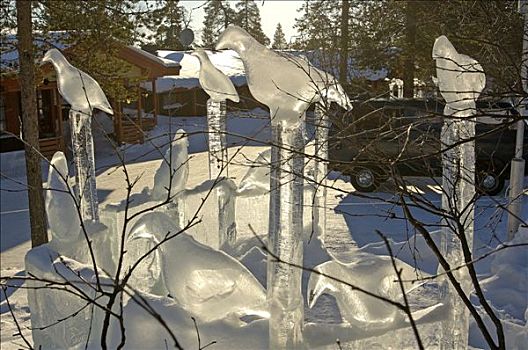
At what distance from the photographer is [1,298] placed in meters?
7.67

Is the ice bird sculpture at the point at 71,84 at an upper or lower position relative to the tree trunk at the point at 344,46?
lower

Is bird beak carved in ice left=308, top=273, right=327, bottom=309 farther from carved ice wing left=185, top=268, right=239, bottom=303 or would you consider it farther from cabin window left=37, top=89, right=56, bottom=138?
cabin window left=37, top=89, right=56, bottom=138

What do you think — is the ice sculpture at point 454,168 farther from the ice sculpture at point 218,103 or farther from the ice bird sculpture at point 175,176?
the ice bird sculpture at point 175,176

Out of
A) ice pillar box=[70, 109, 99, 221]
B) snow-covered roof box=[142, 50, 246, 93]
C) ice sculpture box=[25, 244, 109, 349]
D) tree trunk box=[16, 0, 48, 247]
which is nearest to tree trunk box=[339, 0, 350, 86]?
ice pillar box=[70, 109, 99, 221]

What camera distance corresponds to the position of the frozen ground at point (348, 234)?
4281 mm

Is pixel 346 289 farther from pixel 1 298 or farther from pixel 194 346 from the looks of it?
pixel 1 298

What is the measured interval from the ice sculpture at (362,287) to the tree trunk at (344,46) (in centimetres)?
455

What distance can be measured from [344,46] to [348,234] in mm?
4318

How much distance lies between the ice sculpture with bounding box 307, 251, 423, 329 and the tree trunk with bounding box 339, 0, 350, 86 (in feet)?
14.9

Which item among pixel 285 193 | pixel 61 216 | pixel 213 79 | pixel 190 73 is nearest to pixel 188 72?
pixel 190 73

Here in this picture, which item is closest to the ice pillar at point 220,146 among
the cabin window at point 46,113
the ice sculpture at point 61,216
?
the ice sculpture at point 61,216

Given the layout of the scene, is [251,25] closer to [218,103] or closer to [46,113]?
[46,113]

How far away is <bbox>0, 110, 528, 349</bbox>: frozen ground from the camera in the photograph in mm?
4281

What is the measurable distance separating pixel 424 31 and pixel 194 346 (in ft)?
30.9
